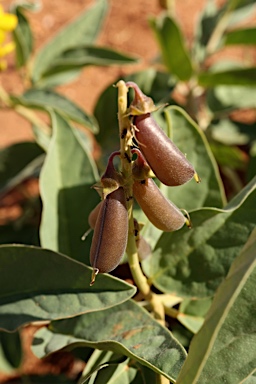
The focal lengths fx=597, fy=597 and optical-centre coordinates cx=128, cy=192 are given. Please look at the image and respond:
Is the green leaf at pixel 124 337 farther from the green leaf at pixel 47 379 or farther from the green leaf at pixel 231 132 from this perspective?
the green leaf at pixel 231 132

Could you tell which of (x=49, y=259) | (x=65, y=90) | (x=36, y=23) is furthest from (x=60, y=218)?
(x=36, y=23)

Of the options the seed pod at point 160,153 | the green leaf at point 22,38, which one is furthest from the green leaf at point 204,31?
the seed pod at point 160,153

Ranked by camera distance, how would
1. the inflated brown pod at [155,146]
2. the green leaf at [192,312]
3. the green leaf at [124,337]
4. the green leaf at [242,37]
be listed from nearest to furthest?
1. the inflated brown pod at [155,146]
2. the green leaf at [124,337]
3. the green leaf at [192,312]
4. the green leaf at [242,37]

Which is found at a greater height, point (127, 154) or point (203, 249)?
point (127, 154)

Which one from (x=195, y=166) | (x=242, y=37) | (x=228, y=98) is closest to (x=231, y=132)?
(x=228, y=98)

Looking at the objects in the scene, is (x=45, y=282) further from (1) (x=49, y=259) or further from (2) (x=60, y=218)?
(2) (x=60, y=218)

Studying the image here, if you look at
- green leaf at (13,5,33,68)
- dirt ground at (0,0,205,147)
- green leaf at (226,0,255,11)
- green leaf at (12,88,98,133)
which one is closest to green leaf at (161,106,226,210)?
green leaf at (12,88,98,133)

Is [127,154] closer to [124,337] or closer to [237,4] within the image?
[124,337]
